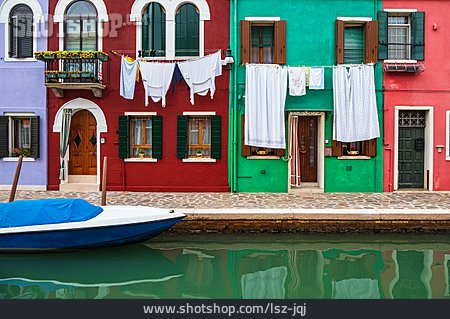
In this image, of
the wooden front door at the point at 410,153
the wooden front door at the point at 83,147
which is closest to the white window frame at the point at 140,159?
the wooden front door at the point at 83,147

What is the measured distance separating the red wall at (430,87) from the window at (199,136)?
16.7 ft

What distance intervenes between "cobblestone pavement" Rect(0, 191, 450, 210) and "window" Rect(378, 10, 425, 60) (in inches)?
166

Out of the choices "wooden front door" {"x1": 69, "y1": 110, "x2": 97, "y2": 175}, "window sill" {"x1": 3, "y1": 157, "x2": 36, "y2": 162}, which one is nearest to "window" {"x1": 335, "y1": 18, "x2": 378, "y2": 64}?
"wooden front door" {"x1": 69, "y1": 110, "x2": 97, "y2": 175}

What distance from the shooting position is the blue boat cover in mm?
8227

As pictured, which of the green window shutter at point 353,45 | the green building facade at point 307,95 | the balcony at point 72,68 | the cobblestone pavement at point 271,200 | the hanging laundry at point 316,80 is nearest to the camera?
the cobblestone pavement at point 271,200

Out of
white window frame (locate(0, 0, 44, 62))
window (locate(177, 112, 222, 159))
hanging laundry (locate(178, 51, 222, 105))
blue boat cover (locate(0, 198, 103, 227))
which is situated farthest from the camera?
white window frame (locate(0, 0, 44, 62))

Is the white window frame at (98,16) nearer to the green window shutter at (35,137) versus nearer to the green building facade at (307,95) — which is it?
the green window shutter at (35,137)

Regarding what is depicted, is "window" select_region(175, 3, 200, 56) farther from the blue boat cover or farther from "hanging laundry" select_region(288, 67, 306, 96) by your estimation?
the blue boat cover

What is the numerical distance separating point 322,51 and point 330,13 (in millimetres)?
1168

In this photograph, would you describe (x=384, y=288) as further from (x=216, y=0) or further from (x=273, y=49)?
(x=216, y=0)

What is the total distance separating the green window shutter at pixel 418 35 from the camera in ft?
43.7

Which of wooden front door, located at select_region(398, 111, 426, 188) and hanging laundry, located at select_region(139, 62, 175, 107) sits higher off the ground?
hanging laundry, located at select_region(139, 62, 175, 107)

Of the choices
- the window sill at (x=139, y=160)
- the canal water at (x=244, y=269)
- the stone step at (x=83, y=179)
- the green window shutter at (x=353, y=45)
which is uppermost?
the green window shutter at (x=353, y=45)
